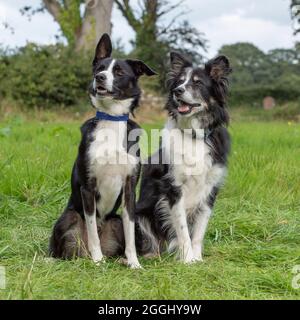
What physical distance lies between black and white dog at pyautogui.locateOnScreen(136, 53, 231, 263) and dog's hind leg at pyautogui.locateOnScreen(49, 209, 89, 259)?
497mm

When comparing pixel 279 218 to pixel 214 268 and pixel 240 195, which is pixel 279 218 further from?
pixel 214 268

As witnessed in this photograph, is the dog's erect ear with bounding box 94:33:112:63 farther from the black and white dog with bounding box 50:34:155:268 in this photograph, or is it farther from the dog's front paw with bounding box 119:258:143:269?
the dog's front paw with bounding box 119:258:143:269

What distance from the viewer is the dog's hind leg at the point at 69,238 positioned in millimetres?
3863

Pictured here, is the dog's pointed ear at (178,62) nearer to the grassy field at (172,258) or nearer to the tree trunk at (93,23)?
the grassy field at (172,258)

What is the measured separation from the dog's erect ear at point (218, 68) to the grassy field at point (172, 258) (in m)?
1.20

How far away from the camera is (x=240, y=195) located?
17.6 ft

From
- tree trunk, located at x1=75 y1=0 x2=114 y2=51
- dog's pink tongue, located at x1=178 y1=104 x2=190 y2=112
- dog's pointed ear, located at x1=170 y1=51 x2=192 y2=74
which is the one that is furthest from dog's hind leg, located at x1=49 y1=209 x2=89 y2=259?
tree trunk, located at x1=75 y1=0 x2=114 y2=51

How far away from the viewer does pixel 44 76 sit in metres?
16.8

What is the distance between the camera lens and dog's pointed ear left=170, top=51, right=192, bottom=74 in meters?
4.16

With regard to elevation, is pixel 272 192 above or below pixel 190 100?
below

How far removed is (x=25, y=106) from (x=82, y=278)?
1376cm

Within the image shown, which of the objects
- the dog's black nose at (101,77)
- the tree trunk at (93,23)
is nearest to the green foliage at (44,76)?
the tree trunk at (93,23)

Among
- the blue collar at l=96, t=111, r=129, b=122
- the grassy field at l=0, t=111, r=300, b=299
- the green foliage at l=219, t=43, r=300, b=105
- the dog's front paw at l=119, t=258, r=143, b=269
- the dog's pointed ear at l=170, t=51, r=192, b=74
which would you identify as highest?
the green foliage at l=219, t=43, r=300, b=105
